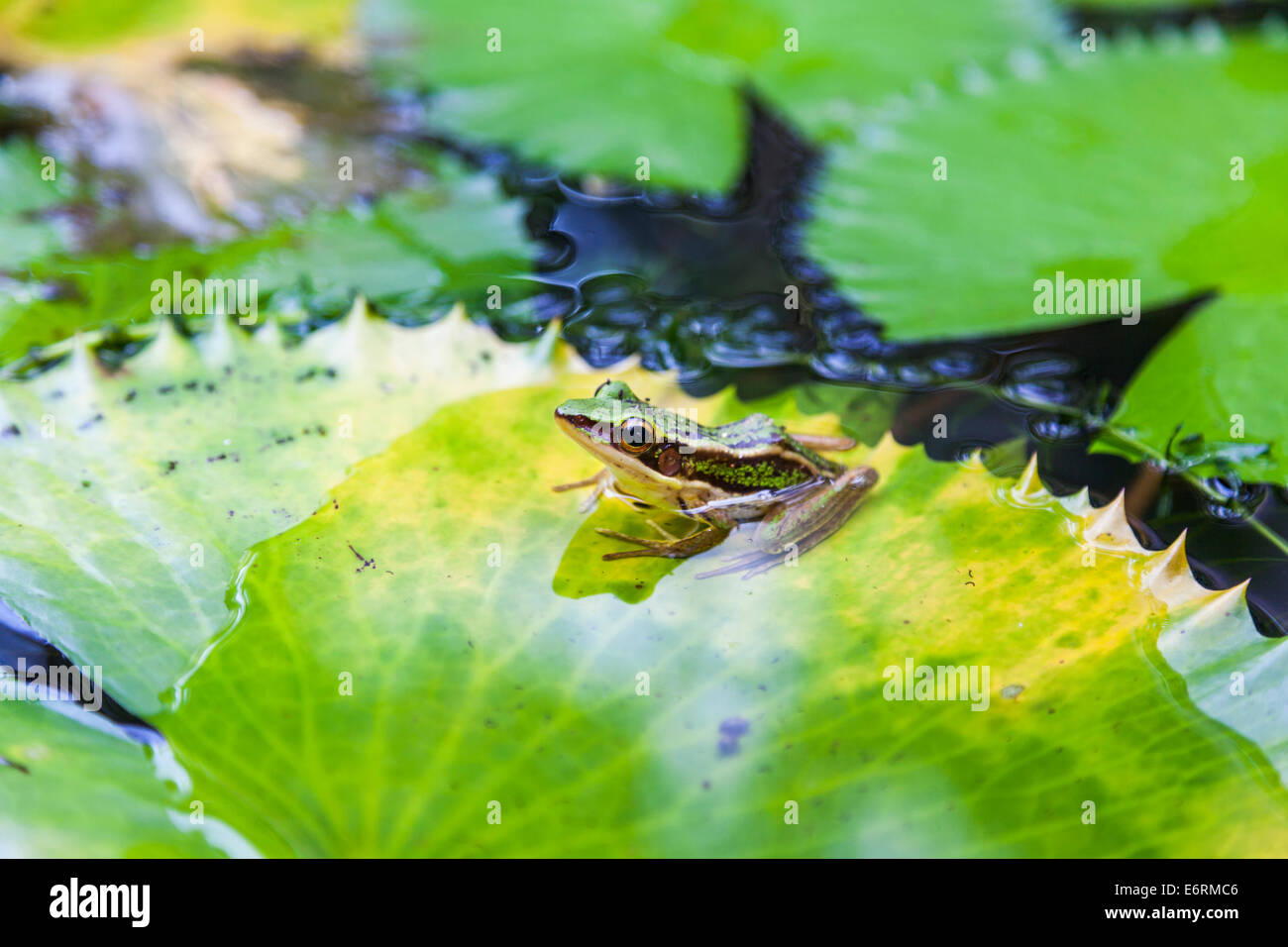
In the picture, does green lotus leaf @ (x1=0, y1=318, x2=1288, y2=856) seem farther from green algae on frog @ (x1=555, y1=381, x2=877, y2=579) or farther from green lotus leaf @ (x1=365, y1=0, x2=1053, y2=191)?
green lotus leaf @ (x1=365, y1=0, x2=1053, y2=191)

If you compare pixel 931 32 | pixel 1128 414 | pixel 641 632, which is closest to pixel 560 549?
pixel 641 632

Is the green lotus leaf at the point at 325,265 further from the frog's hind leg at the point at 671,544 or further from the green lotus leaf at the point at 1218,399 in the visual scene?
the green lotus leaf at the point at 1218,399

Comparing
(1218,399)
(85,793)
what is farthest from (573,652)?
(1218,399)

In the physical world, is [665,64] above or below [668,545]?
above

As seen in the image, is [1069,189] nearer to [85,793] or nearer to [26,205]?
[85,793]

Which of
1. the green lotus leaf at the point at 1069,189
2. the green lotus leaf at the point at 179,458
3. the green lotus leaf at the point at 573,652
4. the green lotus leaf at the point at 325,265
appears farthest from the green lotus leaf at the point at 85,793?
the green lotus leaf at the point at 1069,189

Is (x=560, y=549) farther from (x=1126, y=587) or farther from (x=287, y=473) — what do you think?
(x=1126, y=587)

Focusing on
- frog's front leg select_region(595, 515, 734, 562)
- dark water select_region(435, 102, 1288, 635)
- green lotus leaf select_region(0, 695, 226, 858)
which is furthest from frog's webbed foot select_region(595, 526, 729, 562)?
green lotus leaf select_region(0, 695, 226, 858)
